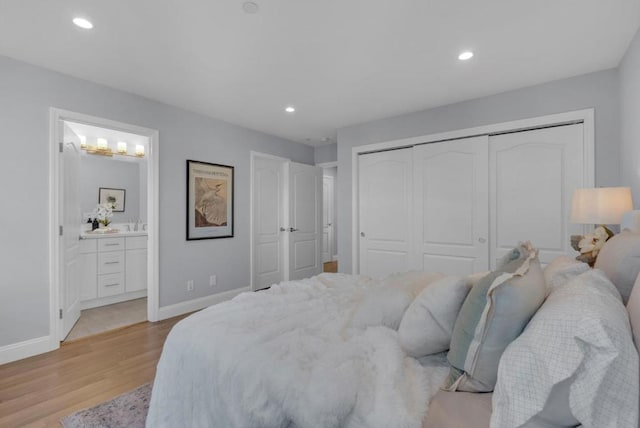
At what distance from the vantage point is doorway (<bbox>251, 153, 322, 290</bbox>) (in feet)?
15.1

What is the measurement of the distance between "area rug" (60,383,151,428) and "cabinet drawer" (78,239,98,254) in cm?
260

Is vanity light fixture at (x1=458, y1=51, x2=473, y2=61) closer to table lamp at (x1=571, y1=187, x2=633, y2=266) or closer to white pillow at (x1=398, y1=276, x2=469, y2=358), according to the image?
table lamp at (x1=571, y1=187, x2=633, y2=266)

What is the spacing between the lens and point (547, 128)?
2.98 m

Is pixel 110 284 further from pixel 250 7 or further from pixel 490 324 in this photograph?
pixel 490 324

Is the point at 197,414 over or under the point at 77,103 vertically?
under

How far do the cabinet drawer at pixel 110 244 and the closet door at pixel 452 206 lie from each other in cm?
394

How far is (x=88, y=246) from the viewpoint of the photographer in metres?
3.88

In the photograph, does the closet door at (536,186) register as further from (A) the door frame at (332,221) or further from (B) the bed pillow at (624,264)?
(A) the door frame at (332,221)

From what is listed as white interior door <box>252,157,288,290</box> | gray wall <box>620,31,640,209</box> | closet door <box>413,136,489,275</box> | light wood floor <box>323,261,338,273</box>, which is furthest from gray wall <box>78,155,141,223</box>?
gray wall <box>620,31,640,209</box>

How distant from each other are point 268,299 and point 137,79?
2.48m

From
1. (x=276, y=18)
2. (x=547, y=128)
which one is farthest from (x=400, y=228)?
(x=276, y=18)

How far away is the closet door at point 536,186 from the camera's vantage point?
2879 millimetres

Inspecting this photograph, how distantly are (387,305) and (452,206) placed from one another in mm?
2459

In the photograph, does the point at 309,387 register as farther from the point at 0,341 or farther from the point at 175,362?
the point at 0,341
